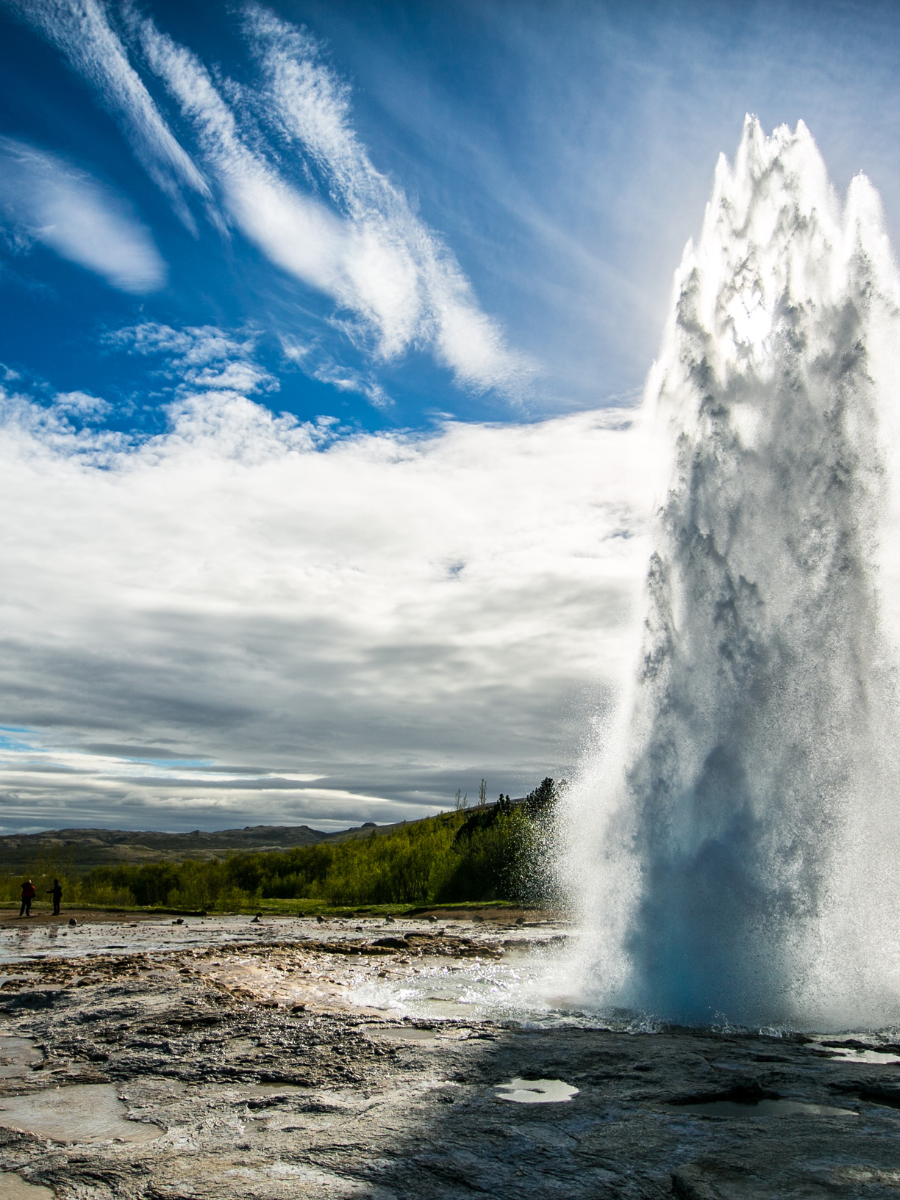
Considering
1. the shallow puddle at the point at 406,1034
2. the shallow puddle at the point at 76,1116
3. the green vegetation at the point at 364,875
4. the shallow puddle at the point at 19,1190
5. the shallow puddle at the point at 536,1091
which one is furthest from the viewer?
the green vegetation at the point at 364,875

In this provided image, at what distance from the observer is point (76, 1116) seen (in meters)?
6.17

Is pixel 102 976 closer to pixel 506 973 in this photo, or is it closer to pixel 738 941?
pixel 506 973

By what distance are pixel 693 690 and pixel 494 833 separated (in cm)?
3648

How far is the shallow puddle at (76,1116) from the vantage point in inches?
224

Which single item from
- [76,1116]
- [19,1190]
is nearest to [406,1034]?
[76,1116]

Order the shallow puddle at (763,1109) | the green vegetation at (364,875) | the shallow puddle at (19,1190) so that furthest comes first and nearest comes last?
the green vegetation at (364,875) < the shallow puddle at (763,1109) < the shallow puddle at (19,1190)

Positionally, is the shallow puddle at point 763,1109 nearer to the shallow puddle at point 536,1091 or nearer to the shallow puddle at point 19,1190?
the shallow puddle at point 536,1091

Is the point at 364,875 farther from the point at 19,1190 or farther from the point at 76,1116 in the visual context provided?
the point at 19,1190

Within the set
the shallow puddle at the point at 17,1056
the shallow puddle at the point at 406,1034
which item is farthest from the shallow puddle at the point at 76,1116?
the shallow puddle at the point at 406,1034

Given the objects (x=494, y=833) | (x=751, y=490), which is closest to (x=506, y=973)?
(x=751, y=490)

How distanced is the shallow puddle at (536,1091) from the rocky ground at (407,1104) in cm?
2

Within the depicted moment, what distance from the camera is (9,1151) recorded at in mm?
5312

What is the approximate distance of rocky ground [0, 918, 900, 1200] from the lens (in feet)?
15.3

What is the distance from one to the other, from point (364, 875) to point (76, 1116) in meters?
47.1
